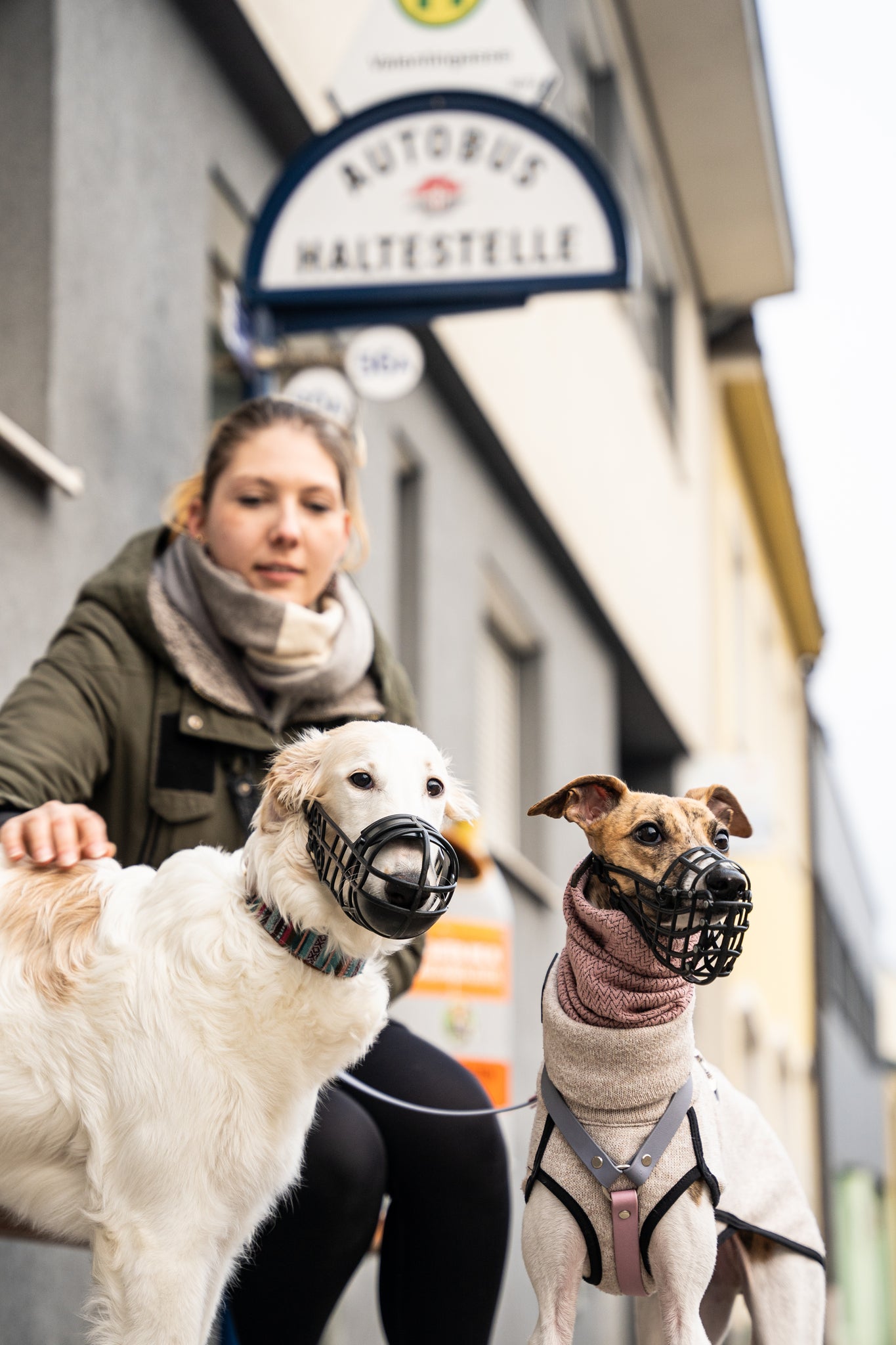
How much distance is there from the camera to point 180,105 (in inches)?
236

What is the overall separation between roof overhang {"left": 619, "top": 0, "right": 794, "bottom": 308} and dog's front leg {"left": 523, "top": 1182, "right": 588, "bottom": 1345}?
11806 millimetres

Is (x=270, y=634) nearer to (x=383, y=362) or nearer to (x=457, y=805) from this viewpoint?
(x=457, y=805)

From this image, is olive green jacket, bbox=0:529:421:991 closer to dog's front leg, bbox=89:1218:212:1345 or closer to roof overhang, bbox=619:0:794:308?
dog's front leg, bbox=89:1218:212:1345

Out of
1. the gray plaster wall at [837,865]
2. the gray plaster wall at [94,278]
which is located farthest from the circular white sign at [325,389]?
the gray plaster wall at [837,865]

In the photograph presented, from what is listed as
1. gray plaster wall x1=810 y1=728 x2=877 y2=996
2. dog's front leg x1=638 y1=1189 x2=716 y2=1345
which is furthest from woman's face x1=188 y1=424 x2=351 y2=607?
gray plaster wall x1=810 y1=728 x2=877 y2=996

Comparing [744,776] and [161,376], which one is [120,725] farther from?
[744,776]

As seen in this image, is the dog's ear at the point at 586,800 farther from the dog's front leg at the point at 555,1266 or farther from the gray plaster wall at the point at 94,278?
the gray plaster wall at the point at 94,278

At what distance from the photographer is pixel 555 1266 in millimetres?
2381

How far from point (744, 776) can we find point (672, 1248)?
32.3 ft

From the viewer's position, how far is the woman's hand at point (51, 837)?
8.38ft

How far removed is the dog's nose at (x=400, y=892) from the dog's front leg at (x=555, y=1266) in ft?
1.98

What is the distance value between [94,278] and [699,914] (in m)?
3.74

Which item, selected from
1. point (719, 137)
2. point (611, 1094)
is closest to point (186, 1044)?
point (611, 1094)

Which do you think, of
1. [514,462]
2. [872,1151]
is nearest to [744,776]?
[514,462]
